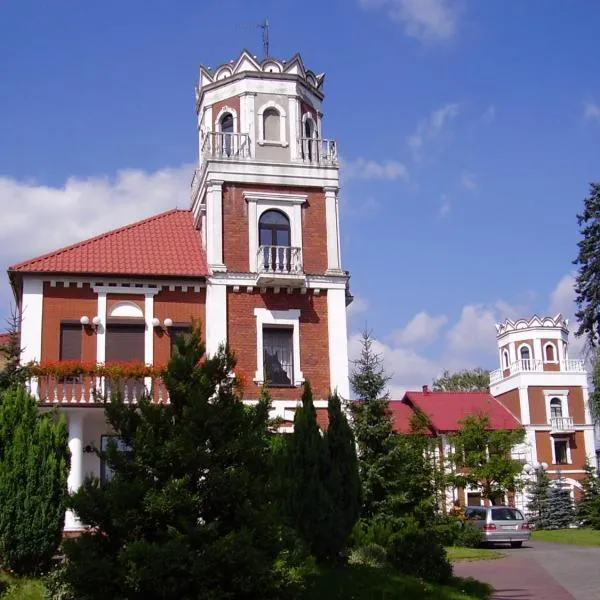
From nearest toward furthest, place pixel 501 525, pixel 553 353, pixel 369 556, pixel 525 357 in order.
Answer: pixel 369 556 < pixel 501 525 < pixel 553 353 < pixel 525 357

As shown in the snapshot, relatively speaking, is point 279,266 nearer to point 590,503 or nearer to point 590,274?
point 590,274

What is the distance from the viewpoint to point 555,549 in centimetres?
Answer: 3034

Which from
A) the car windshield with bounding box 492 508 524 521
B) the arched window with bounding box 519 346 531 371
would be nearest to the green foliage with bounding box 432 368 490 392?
the arched window with bounding box 519 346 531 371

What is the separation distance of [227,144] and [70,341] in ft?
26.4

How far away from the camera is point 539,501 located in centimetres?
A: 4775

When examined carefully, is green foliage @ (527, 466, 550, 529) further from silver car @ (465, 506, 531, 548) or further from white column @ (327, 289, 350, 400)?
white column @ (327, 289, 350, 400)

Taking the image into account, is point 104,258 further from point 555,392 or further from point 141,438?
point 555,392

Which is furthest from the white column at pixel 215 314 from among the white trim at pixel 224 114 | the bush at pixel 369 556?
the bush at pixel 369 556

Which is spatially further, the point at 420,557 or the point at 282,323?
the point at 282,323

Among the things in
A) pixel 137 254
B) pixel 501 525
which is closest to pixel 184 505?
pixel 137 254

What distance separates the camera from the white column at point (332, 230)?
26016 mm

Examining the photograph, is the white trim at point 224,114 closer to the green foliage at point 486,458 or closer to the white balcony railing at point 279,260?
the white balcony railing at point 279,260

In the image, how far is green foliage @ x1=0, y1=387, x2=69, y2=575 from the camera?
52.2 ft

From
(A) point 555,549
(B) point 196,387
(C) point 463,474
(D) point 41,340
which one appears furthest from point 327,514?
(C) point 463,474
